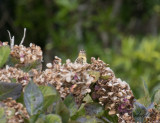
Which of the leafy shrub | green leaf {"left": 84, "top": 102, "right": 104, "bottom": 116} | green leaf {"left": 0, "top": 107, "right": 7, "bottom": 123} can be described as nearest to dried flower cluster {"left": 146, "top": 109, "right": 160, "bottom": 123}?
the leafy shrub

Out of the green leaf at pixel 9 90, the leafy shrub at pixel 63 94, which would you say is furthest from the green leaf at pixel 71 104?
the green leaf at pixel 9 90

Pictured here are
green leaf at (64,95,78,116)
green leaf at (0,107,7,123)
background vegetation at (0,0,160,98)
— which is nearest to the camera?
green leaf at (0,107,7,123)

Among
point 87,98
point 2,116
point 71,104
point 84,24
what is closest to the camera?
point 2,116

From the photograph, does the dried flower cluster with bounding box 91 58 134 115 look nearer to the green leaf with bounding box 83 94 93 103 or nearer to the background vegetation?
the green leaf with bounding box 83 94 93 103

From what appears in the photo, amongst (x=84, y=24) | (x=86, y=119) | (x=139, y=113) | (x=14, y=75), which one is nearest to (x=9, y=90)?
(x=14, y=75)

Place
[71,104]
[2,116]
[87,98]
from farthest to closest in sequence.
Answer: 1. [87,98]
2. [71,104]
3. [2,116]

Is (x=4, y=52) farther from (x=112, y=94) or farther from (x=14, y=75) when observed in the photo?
(x=112, y=94)

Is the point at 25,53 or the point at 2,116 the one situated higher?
the point at 25,53
